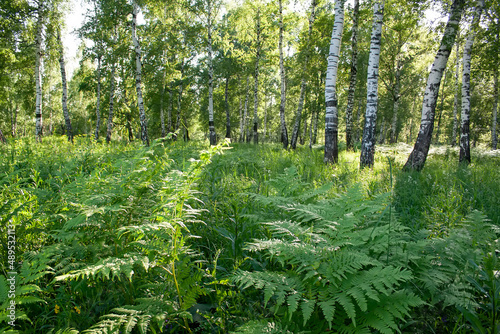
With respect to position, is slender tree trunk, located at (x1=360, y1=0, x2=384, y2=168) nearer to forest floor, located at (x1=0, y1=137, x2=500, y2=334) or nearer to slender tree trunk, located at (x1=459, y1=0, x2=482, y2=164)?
slender tree trunk, located at (x1=459, y1=0, x2=482, y2=164)

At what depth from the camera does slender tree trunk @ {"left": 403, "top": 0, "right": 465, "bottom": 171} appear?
664 centimetres

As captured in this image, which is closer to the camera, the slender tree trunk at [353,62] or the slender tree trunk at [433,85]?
the slender tree trunk at [433,85]

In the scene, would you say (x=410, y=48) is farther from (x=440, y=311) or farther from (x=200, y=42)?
(x=440, y=311)

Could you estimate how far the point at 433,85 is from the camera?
700 centimetres

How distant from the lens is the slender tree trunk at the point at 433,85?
6.64 m

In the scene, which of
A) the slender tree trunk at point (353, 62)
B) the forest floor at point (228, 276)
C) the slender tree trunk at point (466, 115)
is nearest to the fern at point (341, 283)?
the forest floor at point (228, 276)

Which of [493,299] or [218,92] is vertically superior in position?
[218,92]

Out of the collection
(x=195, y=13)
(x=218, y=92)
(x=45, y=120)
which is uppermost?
(x=195, y=13)

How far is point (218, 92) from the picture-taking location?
29.7 metres

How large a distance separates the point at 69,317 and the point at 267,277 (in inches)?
47.6

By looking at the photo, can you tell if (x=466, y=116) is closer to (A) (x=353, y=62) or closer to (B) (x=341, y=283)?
(A) (x=353, y=62)

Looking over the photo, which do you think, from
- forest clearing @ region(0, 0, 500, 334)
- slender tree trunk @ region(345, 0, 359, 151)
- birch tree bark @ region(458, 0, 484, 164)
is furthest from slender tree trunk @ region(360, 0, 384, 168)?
birch tree bark @ region(458, 0, 484, 164)

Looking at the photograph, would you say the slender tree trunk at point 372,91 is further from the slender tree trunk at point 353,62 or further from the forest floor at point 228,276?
the forest floor at point 228,276

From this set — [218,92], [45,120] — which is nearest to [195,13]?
[218,92]
